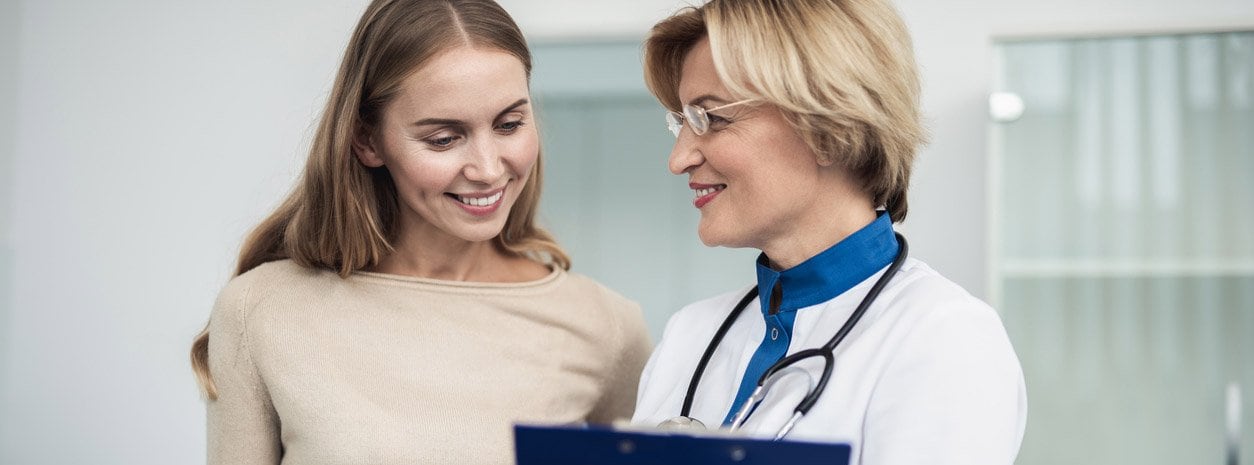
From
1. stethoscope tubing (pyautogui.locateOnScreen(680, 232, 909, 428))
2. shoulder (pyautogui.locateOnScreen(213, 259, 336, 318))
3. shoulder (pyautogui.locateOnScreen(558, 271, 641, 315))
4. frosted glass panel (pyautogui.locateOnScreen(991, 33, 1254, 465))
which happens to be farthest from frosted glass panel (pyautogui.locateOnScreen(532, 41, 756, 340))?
stethoscope tubing (pyautogui.locateOnScreen(680, 232, 909, 428))

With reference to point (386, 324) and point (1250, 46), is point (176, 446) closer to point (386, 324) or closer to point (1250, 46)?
point (386, 324)

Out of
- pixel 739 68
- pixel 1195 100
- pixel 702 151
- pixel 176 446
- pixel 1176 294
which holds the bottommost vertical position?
pixel 176 446

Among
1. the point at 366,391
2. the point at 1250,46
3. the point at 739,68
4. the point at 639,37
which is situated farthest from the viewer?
the point at 639,37

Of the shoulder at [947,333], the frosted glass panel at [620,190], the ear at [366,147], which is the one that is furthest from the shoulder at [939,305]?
the frosted glass panel at [620,190]

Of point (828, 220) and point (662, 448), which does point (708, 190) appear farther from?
point (662, 448)

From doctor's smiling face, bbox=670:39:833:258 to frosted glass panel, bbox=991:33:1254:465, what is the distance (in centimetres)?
117

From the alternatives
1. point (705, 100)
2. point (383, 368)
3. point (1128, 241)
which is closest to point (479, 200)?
point (383, 368)

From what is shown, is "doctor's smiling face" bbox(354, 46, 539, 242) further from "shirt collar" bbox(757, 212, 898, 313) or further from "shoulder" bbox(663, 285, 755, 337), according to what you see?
"shirt collar" bbox(757, 212, 898, 313)

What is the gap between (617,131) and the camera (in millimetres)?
2865

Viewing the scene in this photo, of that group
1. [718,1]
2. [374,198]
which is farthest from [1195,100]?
[374,198]

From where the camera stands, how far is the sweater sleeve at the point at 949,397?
1157mm

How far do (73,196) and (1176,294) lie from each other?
3.01m

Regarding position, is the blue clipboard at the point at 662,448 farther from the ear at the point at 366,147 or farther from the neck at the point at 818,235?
the ear at the point at 366,147

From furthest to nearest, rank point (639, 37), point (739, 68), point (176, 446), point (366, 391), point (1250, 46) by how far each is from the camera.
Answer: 1. point (176, 446)
2. point (639, 37)
3. point (1250, 46)
4. point (366, 391)
5. point (739, 68)
